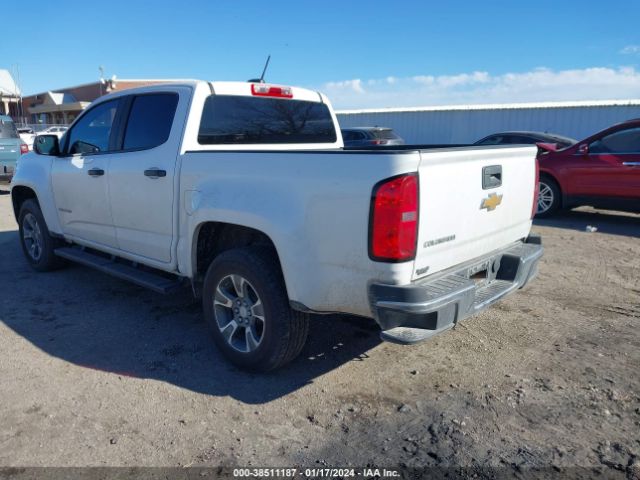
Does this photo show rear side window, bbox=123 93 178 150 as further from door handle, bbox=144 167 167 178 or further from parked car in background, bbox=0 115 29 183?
parked car in background, bbox=0 115 29 183

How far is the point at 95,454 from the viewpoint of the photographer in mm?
2807

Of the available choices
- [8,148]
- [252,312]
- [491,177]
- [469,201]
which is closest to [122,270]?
[252,312]

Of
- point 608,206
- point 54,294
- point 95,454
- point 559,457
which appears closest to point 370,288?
point 559,457

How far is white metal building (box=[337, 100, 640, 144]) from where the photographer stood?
19.4m

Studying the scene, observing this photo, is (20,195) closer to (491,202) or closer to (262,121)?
(262,121)

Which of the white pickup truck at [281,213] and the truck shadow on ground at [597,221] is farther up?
the white pickup truck at [281,213]

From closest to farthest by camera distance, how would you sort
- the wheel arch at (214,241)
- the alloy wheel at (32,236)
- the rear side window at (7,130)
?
the wheel arch at (214,241), the alloy wheel at (32,236), the rear side window at (7,130)

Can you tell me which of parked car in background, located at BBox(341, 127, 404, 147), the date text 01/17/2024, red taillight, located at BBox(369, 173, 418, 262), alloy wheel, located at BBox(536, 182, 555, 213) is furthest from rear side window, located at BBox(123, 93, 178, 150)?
parked car in background, located at BBox(341, 127, 404, 147)

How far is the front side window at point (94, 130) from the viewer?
15.8 ft

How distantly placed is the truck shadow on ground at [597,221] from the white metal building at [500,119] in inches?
426

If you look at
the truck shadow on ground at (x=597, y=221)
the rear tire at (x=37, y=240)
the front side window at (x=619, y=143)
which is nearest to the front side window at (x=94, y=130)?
the rear tire at (x=37, y=240)

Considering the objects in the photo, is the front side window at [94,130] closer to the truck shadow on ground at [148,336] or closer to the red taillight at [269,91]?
the red taillight at [269,91]

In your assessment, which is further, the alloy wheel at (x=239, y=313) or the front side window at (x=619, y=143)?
the front side window at (x=619, y=143)

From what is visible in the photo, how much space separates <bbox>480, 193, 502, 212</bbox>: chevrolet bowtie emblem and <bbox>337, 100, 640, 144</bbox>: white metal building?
18.4 meters
